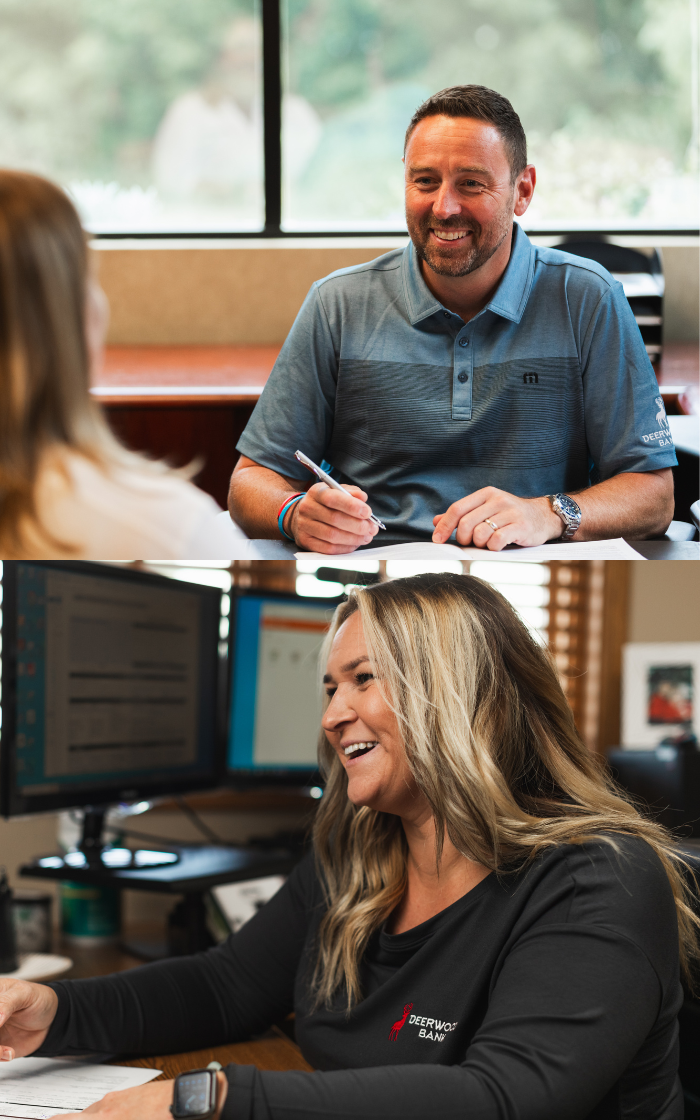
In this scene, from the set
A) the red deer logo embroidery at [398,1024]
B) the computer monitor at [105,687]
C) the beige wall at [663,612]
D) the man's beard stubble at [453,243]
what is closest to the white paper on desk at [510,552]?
the man's beard stubble at [453,243]

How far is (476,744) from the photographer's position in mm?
1001

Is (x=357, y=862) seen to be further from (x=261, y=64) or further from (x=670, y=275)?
(x=261, y=64)

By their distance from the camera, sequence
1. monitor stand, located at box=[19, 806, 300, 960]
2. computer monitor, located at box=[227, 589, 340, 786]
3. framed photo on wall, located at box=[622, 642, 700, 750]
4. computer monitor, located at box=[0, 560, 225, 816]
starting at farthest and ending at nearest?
framed photo on wall, located at box=[622, 642, 700, 750] < computer monitor, located at box=[227, 589, 340, 786] < monitor stand, located at box=[19, 806, 300, 960] < computer monitor, located at box=[0, 560, 225, 816]

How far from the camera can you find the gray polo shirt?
0.81 metres

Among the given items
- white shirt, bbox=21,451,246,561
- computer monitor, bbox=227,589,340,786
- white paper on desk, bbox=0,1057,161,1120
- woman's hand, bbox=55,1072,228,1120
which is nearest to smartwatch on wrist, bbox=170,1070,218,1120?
woman's hand, bbox=55,1072,228,1120

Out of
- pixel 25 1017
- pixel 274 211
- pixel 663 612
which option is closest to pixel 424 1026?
pixel 25 1017

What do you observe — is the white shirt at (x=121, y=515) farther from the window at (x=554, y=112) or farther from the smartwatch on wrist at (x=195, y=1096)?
the smartwatch on wrist at (x=195, y=1096)

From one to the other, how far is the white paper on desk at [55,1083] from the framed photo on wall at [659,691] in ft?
7.25

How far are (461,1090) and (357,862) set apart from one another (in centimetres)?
43

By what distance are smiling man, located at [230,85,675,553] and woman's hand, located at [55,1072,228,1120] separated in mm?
425

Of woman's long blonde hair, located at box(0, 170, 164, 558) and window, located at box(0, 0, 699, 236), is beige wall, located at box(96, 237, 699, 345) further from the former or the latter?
woman's long blonde hair, located at box(0, 170, 164, 558)

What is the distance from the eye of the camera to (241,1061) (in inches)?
42.1

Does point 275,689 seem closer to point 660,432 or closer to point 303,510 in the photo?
point 303,510

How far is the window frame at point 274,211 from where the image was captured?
796 millimetres
